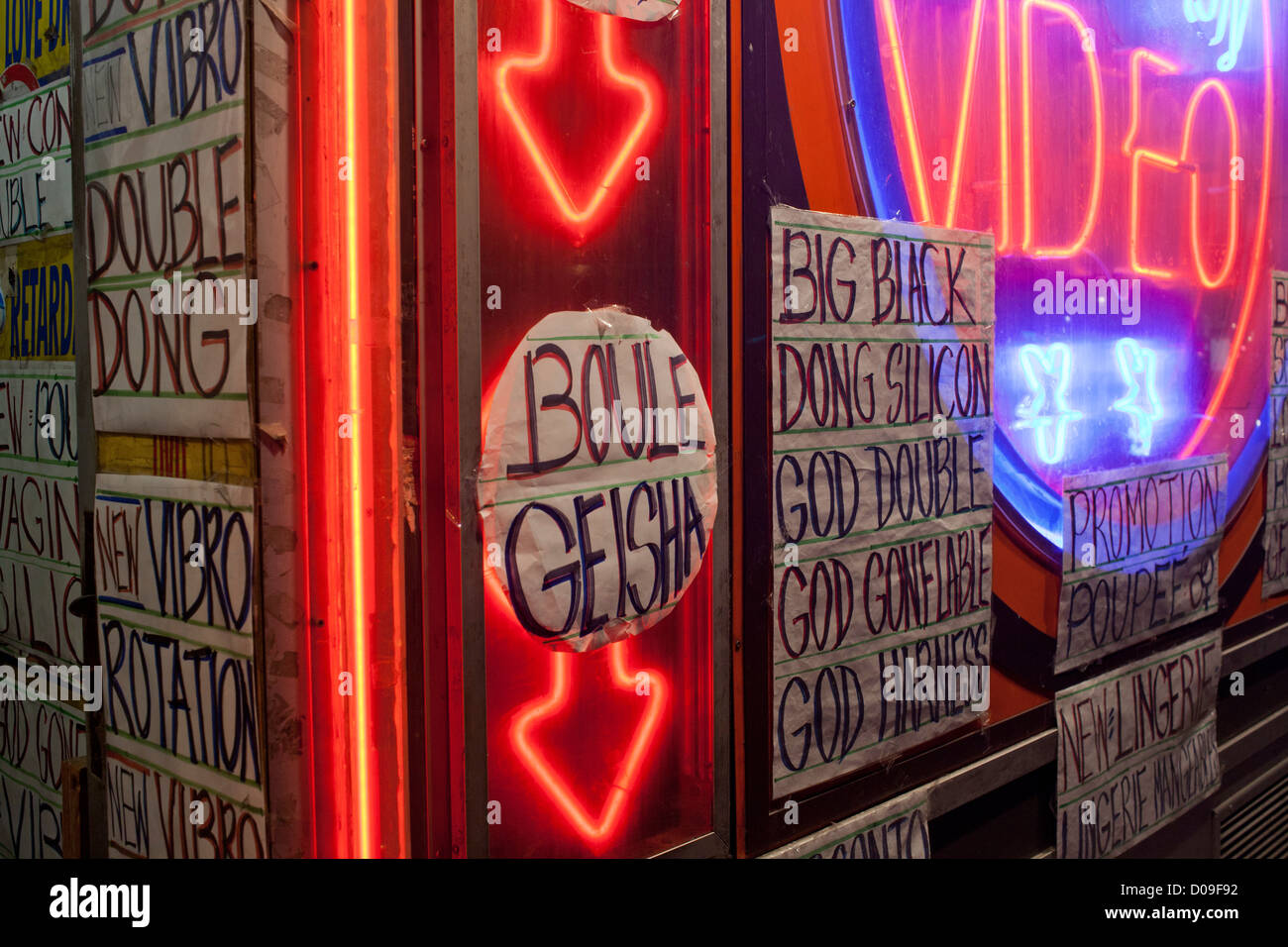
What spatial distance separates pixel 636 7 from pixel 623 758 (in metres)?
1.74

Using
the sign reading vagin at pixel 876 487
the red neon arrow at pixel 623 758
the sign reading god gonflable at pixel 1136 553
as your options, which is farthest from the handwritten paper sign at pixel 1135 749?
the red neon arrow at pixel 623 758

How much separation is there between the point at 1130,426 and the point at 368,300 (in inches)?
128

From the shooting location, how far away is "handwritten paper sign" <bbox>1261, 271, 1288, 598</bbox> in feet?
16.5

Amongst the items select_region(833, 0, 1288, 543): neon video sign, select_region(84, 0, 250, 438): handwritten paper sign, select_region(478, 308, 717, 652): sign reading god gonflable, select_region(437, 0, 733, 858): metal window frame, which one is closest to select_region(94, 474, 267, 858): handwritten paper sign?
select_region(84, 0, 250, 438): handwritten paper sign

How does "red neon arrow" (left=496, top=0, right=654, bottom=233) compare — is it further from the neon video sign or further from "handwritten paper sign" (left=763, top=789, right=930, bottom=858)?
"handwritten paper sign" (left=763, top=789, right=930, bottom=858)

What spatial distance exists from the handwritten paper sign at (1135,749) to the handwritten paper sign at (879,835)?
88cm

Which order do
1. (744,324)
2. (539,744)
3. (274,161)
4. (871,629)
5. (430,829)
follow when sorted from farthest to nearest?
(871,629), (744,324), (539,744), (430,829), (274,161)

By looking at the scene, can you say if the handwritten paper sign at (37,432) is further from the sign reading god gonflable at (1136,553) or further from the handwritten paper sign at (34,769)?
the sign reading god gonflable at (1136,553)

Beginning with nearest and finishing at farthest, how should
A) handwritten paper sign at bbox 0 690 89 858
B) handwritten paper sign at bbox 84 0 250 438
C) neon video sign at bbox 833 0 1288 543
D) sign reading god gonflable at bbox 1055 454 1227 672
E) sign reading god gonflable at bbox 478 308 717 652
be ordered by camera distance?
1. handwritten paper sign at bbox 84 0 250 438
2. sign reading god gonflable at bbox 478 308 717 652
3. handwritten paper sign at bbox 0 690 89 858
4. neon video sign at bbox 833 0 1288 543
5. sign reading god gonflable at bbox 1055 454 1227 672

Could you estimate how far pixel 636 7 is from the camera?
234cm

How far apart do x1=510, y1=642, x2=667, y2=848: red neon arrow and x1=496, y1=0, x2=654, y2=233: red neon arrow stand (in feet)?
3.28

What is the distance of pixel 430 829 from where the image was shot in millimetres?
2078
